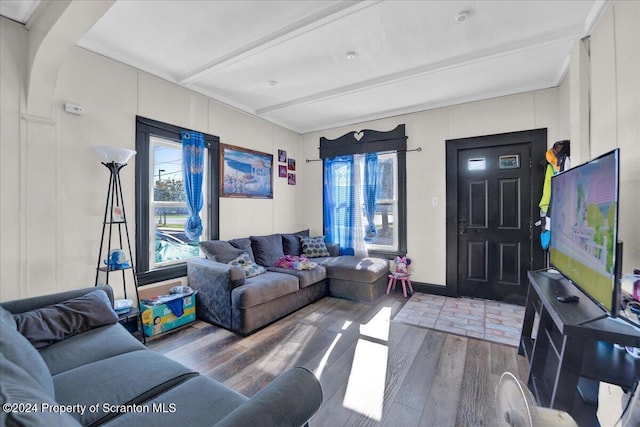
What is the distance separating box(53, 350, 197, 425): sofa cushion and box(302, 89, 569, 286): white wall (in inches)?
137

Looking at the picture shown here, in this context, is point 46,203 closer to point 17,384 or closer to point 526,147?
point 17,384

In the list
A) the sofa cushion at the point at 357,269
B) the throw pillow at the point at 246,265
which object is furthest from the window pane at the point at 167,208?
the sofa cushion at the point at 357,269

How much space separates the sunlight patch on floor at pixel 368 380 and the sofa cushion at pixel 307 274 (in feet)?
3.50

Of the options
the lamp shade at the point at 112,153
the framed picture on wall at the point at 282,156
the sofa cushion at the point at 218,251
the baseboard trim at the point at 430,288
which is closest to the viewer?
the lamp shade at the point at 112,153

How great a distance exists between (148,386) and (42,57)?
100 inches

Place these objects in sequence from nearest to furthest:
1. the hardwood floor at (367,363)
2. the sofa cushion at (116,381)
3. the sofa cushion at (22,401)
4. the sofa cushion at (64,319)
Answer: the sofa cushion at (22,401), the sofa cushion at (116,381), the sofa cushion at (64,319), the hardwood floor at (367,363)

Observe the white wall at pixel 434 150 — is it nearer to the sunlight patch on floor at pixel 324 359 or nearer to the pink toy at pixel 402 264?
the pink toy at pixel 402 264

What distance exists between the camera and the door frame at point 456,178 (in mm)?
3400

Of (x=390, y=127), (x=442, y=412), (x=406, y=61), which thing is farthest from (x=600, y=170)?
(x=390, y=127)

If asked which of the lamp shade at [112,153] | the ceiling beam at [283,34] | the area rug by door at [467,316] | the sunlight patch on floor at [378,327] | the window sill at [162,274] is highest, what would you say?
the ceiling beam at [283,34]

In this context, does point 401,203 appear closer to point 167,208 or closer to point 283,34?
point 283,34

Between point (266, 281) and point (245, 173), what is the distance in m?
1.78

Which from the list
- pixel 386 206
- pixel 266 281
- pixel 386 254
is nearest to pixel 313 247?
pixel 386 254

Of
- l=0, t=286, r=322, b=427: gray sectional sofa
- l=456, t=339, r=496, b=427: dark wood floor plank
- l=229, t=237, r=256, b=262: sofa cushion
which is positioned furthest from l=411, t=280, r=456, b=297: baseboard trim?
l=0, t=286, r=322, b=427: gray sectional sofa
